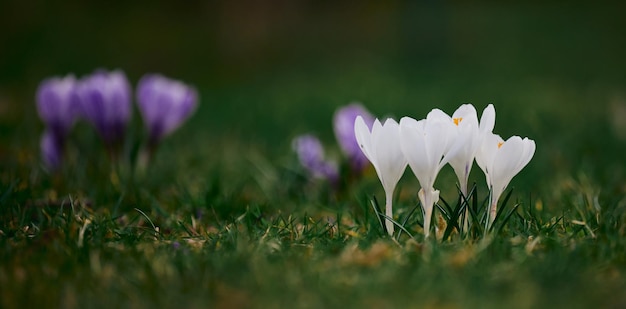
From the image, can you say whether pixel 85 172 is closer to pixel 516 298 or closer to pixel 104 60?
pixel 516 298

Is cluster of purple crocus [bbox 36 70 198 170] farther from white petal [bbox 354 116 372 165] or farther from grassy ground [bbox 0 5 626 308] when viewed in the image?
white petal [bbox 354 116 372 165]

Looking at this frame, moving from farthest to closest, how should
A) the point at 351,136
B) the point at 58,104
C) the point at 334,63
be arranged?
the point at 334,63 < the point at 58,104 < the point at 351,136

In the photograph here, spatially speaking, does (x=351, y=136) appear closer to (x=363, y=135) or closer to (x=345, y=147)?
(x=345, y=147)

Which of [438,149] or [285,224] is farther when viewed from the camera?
[285,224]

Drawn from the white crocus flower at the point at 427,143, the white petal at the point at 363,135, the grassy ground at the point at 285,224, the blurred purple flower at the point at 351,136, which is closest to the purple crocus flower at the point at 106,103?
the grassy ground at the point at 285,224

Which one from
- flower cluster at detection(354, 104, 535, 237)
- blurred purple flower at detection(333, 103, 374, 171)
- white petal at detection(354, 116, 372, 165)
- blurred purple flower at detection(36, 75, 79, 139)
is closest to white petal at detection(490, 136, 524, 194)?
flower cluster at detection(354, 104, 535, 237)

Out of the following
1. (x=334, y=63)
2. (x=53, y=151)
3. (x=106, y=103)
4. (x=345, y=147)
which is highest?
(x=106, y=103)


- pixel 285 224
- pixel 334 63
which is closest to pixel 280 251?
pixel 285 224

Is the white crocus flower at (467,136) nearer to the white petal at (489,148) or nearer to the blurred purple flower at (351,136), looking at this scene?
the white petal at (489,148)
